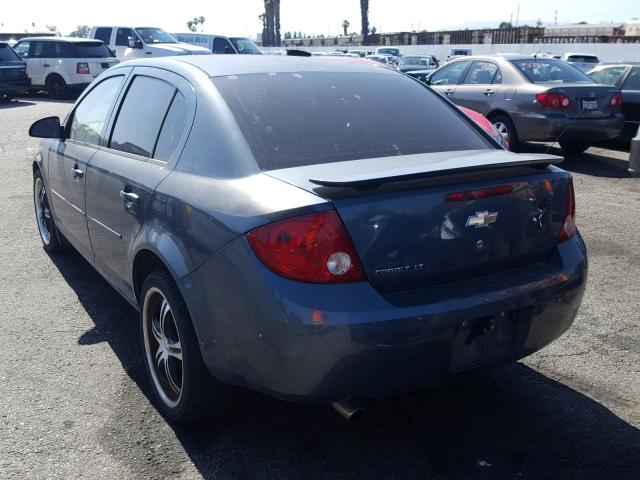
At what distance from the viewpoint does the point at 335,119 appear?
344cm

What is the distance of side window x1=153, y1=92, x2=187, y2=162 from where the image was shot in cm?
344

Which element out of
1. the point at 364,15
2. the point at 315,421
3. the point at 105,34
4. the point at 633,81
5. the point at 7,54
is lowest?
the point at 315,421

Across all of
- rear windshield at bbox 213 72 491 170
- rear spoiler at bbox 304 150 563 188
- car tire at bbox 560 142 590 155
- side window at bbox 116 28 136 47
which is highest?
side window at bbox 116 28 136 47

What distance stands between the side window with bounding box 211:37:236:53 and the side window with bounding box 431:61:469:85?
12.5 meters

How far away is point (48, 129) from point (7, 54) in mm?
17811

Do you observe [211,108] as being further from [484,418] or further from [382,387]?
[484,418]

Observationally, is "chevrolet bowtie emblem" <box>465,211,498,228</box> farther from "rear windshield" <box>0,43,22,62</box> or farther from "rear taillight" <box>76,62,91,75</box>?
"rear windshield" <box>0,43,22,62</box>

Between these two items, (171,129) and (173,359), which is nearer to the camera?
(173,359)

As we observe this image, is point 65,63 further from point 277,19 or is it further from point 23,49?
point 277,19

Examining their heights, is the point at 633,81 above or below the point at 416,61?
above

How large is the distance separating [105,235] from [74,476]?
1.52m

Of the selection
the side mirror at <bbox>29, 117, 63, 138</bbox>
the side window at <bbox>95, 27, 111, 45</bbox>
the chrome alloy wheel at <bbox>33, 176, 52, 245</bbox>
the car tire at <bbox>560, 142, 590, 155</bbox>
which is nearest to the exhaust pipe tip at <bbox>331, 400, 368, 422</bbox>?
the side mirror at <bbox>29, 117, 63, 138</bbox>

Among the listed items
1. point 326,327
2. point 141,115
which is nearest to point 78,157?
point 141,115

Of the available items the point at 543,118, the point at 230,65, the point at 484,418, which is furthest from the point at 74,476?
the point at 543,118
